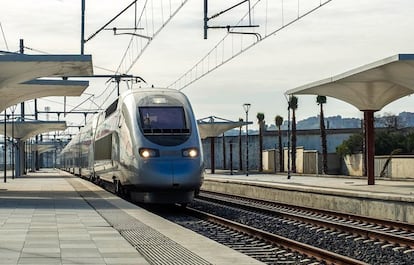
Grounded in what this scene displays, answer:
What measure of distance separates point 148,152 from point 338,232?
5904 millimetres

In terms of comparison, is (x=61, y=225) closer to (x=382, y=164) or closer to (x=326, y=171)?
(x=382, y=164)

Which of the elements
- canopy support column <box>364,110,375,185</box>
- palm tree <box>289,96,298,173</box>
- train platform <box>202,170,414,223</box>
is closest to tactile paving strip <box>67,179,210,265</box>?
train platform <box>202,170,414,223</box>

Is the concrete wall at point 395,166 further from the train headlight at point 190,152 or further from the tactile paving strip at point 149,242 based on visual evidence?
the tactile paving strip at point 149,242

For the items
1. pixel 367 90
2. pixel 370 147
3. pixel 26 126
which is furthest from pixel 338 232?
pixel 26 126

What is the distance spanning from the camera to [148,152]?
20.1 m

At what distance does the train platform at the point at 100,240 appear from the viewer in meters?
10.4

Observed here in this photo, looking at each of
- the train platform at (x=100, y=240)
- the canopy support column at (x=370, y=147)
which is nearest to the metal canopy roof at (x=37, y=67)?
the train platform at (x=100, y=240)

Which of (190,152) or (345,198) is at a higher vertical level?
(190,152)

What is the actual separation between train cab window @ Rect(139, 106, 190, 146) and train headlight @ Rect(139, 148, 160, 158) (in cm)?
33

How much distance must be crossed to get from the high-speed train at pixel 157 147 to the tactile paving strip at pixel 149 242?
1.44 meters

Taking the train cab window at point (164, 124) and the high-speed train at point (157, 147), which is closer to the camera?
the high-speed train at point (157, 147)

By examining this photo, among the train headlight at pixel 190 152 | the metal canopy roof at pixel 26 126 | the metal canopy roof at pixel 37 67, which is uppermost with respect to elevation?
the metal canopy roof at pixel 37 67

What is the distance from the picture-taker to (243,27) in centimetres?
2456

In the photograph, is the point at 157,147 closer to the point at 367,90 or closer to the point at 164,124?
the point at 164,124
